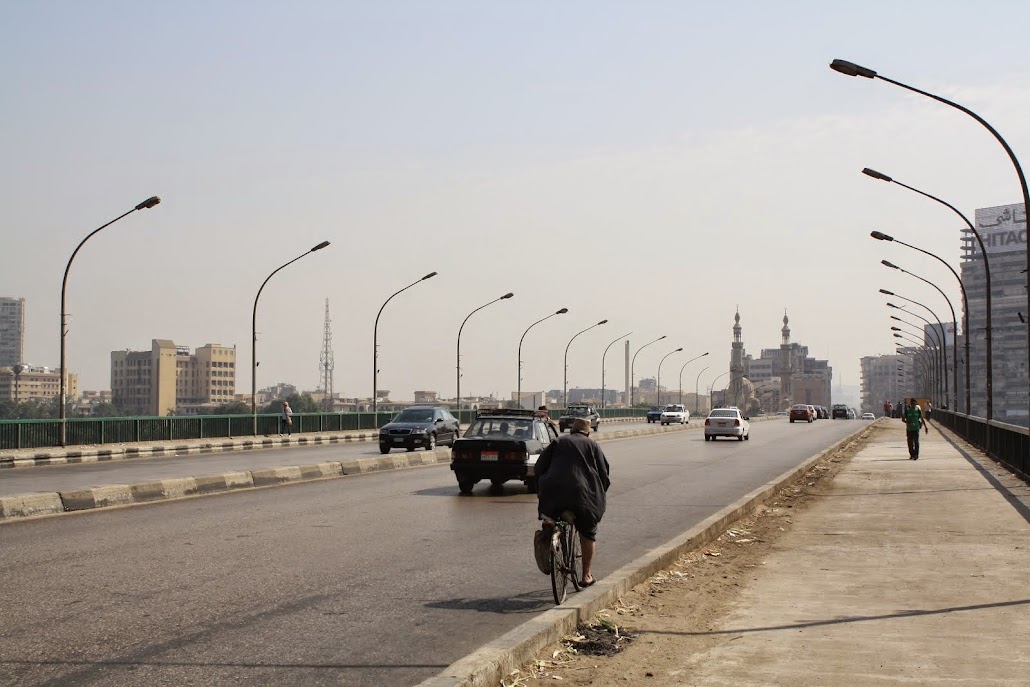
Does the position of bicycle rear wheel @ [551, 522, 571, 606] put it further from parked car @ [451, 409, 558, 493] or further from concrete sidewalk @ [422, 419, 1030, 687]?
parked car @ [451, 409, 558, 493]

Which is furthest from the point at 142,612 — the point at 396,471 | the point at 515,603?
the point at 396,471

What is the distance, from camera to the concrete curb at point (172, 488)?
16688 mm

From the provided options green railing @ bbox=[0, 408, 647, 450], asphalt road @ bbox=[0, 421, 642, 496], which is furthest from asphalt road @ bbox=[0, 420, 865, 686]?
green railing @ bbox=[0, 408, 647, 450]

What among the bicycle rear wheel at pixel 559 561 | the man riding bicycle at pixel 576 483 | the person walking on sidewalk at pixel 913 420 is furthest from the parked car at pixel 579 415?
the bicycle rear wheel at pixel 559 561

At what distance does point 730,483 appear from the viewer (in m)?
25.0

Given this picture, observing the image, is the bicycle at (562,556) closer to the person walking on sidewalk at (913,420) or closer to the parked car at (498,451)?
the parked car at (498,451)

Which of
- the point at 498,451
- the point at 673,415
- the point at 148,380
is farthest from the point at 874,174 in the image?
the point at 148,380

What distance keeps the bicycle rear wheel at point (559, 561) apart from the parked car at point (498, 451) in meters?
10.9

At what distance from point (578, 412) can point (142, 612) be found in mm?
59850

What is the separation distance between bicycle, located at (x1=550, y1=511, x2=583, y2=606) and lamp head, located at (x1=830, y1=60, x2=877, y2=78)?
1420 cm

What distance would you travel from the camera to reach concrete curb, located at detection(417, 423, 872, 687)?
21.1ft

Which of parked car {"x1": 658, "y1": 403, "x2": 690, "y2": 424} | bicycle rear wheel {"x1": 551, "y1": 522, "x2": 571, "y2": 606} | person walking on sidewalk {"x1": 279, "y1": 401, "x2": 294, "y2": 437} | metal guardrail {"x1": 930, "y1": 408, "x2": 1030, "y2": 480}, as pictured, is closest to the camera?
bicycle rear wheel {"x1": 551, "y1": 522, "x2": 571, "y2": 606}

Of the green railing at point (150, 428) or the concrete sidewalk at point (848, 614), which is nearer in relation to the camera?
the concrete sidewalk at point (848, 614)

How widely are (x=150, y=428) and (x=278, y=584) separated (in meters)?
33.7
